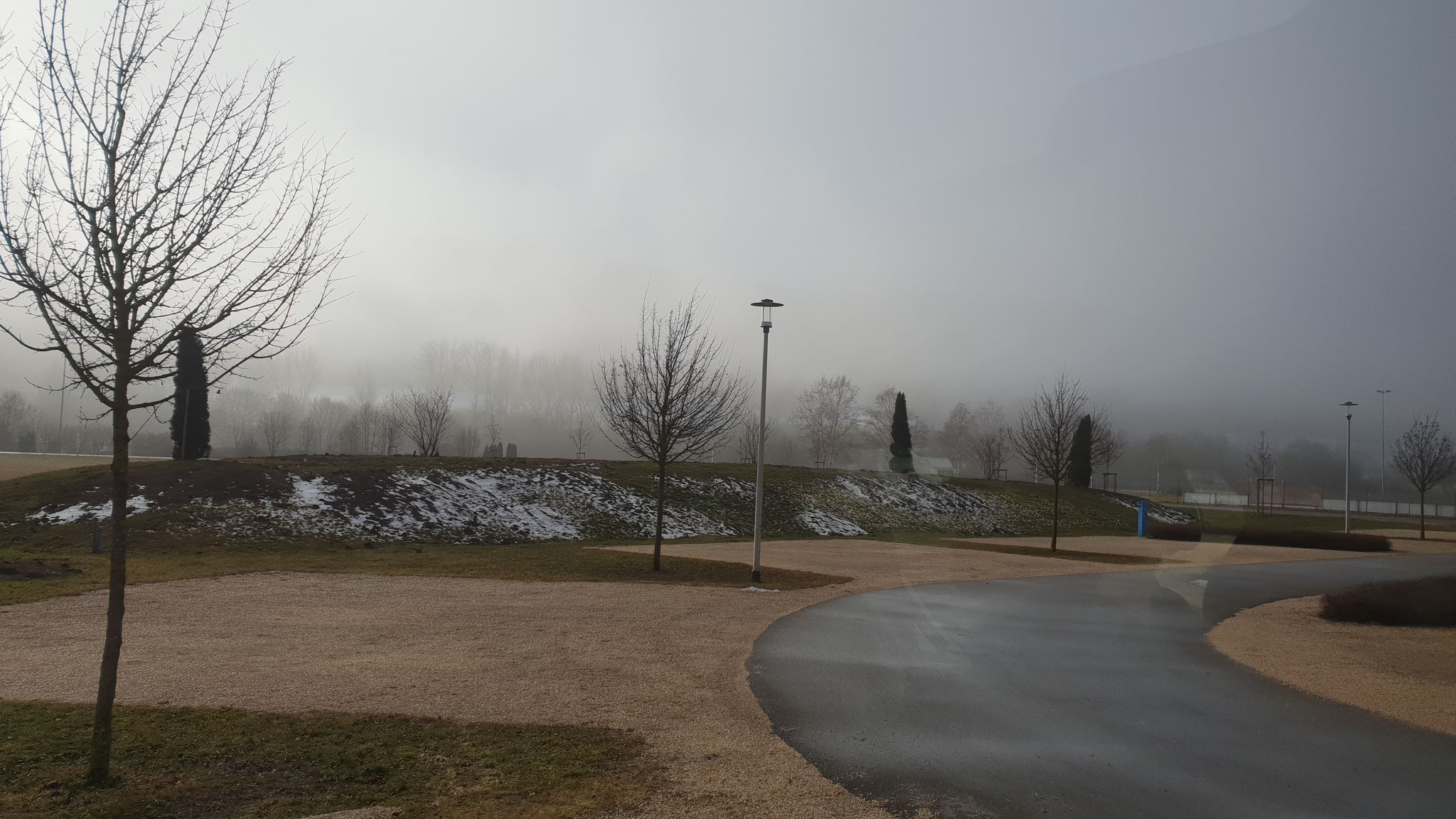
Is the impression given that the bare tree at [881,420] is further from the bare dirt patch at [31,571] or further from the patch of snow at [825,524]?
the bare dirt patch at [31,571]

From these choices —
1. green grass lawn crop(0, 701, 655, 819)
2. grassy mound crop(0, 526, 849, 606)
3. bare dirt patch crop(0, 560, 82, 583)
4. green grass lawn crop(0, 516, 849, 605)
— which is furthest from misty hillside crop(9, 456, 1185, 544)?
green grass lawn crop(0, 701, 655, 819)

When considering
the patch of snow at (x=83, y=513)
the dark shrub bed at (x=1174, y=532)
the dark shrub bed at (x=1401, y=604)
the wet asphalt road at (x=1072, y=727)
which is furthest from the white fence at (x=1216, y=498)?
the patch of snow at (x=83, y=513)

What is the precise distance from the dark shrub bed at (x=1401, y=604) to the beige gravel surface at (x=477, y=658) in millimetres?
7771

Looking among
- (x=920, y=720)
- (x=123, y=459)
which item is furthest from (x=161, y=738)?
(x=920, y=720)

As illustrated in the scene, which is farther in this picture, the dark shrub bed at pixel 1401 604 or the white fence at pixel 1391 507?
the dark shrub bed at pixel 1401 604

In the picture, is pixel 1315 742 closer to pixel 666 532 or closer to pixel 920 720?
pixel 920 720

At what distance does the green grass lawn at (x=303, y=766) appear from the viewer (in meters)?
4.71

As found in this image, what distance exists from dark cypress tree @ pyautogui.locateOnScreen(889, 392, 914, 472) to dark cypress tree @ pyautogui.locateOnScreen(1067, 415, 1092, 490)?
13.7 meters

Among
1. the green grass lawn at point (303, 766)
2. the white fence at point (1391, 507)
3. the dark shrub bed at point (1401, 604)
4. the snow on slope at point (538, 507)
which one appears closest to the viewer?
the green grass lawn at point (303, 766)

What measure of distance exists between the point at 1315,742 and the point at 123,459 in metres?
8.92

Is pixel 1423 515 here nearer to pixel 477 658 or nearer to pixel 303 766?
pixel 477 658

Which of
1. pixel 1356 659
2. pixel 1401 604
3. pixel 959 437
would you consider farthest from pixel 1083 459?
pixel 1356 659

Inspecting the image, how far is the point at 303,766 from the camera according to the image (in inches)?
212

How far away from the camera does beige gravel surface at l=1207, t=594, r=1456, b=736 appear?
741 cm
